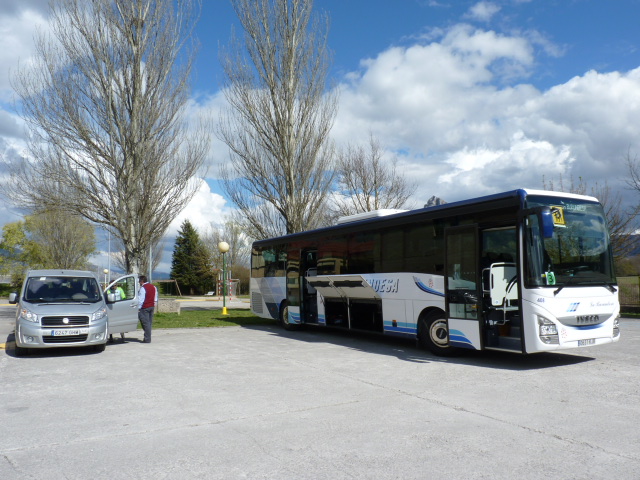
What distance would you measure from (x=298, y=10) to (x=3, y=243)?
4264cm

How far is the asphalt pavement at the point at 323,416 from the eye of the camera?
182 inches

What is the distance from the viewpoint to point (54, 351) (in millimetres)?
12328

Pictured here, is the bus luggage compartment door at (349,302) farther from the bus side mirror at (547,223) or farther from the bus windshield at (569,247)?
the bus side mirror at (547,223)

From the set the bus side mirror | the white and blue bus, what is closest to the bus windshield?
the white and blue bus

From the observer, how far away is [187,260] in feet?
216

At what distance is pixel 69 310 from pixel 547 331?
9369 mm

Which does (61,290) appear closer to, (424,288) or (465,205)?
(424,288)

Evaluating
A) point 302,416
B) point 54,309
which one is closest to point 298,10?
point 54,309

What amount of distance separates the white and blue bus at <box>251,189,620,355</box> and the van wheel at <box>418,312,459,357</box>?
0.07ft

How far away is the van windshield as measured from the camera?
12.0 m

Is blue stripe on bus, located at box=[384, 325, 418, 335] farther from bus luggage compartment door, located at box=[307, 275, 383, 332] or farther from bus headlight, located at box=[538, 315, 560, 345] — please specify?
bus headlight, located at box=[538, 315, 560, 345]

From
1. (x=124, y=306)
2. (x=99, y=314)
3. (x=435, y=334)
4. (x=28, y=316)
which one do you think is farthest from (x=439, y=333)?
(x=28, y=316)

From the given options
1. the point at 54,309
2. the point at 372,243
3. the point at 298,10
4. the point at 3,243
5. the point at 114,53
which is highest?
the point at 298,10

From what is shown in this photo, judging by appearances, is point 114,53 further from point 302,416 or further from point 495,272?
point 302,416
